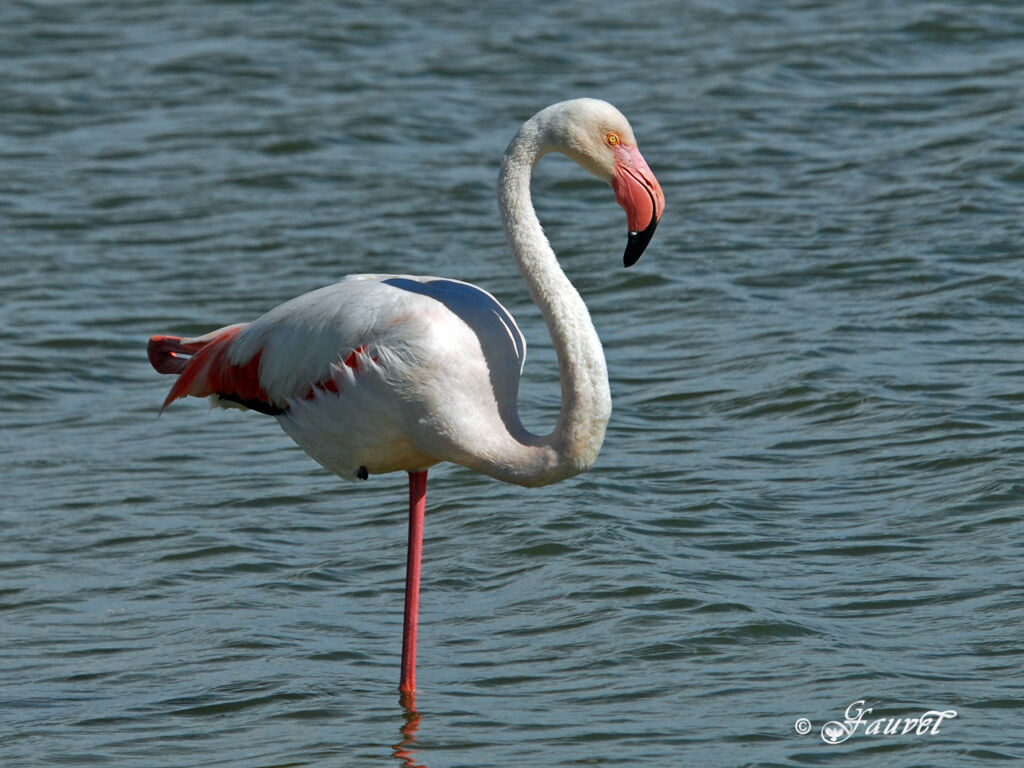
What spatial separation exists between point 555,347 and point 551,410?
3400 mm

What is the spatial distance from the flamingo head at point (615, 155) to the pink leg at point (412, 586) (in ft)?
3.91

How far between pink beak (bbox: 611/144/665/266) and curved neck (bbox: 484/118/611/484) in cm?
25

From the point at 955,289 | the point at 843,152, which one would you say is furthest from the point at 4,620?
the point at 843,152

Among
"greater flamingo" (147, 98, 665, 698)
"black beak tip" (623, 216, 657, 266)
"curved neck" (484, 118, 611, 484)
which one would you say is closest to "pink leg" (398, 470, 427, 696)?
"greater flamingo" (147, 98, 665, 698)

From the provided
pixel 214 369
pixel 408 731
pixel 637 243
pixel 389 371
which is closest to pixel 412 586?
pixel 408 731

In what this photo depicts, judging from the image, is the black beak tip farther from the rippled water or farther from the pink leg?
the rippled water

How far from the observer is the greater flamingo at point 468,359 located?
529 cm

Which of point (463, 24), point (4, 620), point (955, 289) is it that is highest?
point (463, 24)

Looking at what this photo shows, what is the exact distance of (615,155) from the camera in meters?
5.32

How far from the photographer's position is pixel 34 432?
8828 millimetres

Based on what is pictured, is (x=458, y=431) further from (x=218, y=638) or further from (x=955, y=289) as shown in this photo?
(x=955, y=289)

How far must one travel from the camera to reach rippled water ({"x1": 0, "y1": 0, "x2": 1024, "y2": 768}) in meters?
5.80

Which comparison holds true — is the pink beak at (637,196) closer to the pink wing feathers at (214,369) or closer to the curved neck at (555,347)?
the curved neck at (555,347)

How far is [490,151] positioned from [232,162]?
79.5 inches
